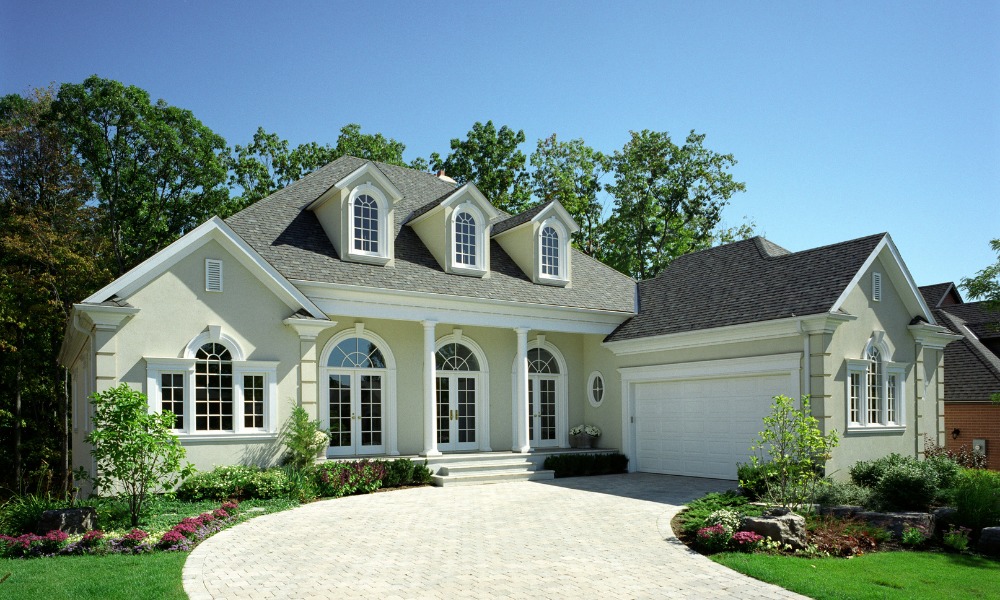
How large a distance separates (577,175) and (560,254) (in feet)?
54.7

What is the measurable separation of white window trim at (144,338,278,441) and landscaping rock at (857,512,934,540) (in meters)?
11.8

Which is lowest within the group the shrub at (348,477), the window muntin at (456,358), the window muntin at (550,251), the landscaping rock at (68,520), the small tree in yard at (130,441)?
the shrub at (348,477)

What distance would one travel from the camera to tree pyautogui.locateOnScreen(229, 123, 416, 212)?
34.1m

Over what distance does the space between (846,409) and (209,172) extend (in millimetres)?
25404

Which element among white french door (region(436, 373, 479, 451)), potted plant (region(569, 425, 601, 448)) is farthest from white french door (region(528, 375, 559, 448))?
white french door (region(436, 373, 479, 451))

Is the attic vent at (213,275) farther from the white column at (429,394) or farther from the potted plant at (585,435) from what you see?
the potted plant at (585,435)

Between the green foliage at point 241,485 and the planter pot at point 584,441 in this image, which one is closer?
the green foliage at point 241,485

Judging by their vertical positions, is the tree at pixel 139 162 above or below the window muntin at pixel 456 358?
above

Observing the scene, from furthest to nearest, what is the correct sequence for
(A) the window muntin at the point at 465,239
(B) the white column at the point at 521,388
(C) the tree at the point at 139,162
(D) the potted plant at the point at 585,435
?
(C) the tree at the point at 139,162 → (D) the potted plant at the point at 585,435 → (A) the window muntin at the point at 465,239 → (B) the white column at the point at 521,388

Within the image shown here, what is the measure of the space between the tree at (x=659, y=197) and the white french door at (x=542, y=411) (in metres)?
16.3

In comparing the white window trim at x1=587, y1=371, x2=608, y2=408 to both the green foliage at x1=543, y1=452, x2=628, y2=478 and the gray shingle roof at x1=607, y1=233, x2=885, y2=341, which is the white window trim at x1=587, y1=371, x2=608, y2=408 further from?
the green foliage at x1=543, y1=452, x2=628, y2=478

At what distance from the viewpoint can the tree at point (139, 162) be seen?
1087 inches

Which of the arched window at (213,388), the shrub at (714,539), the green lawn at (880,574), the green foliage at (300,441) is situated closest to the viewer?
the green lawn at (880,574)

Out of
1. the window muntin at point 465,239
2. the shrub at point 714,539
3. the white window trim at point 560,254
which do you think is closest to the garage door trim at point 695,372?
the white window trim at point 560,254
